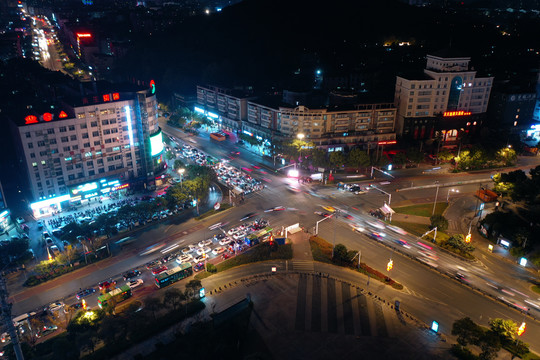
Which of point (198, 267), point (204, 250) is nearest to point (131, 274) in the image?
point (198, 267)

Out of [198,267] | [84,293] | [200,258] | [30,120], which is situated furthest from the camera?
[30,120]

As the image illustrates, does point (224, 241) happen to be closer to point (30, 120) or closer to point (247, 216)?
point (247, 216)

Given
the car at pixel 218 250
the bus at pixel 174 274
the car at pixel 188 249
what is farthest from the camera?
the car at pixel 188 249

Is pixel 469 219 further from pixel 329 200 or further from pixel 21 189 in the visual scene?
pixel 21 189

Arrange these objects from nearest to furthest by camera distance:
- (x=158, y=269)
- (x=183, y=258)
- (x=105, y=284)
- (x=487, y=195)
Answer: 1. (x=105, y=284)
2. (x=158, y=269)
3. (x=183, y=258)
4. (x=487, y=195)

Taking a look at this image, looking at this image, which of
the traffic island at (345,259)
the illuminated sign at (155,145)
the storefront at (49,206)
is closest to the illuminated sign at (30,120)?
the storefront at (49,206)

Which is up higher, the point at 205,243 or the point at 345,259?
the point at 345,259

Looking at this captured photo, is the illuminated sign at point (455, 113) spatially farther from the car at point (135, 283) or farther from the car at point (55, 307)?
the car at point (55, 307)
